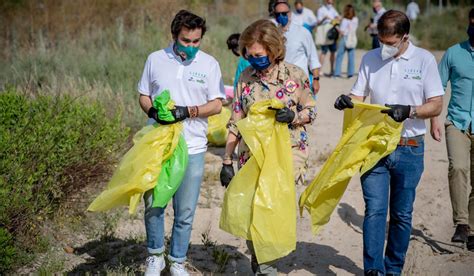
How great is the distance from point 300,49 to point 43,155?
129 inches

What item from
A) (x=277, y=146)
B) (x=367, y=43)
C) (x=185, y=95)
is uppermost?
(x=185, y=95)

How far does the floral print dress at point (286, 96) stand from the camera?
15.9 feet

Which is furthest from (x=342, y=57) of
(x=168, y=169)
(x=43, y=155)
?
(x=168, y=169)

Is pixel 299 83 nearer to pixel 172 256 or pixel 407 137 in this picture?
pixel 407 137

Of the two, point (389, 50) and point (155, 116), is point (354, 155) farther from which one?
point (155, 116)

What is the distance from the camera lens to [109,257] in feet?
19.6

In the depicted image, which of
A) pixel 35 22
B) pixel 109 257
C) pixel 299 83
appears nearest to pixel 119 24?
pixel 35 22

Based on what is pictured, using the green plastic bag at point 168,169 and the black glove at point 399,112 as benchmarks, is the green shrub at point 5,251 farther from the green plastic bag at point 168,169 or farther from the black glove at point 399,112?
the black glove at point 399,112

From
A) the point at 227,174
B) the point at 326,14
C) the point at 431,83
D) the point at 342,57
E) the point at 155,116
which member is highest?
the point at 431,83

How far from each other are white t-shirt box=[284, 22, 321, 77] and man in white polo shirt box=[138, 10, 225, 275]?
3087mm

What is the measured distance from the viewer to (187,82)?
491cm

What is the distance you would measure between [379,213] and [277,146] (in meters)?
0.90

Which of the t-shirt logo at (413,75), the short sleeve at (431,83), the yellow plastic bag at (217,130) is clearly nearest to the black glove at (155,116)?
the t-shirt logo at (413,75)

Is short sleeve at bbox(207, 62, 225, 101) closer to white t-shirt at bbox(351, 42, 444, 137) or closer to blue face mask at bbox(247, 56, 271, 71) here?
blue face mask at bbox(247, 56, 271, 71)
